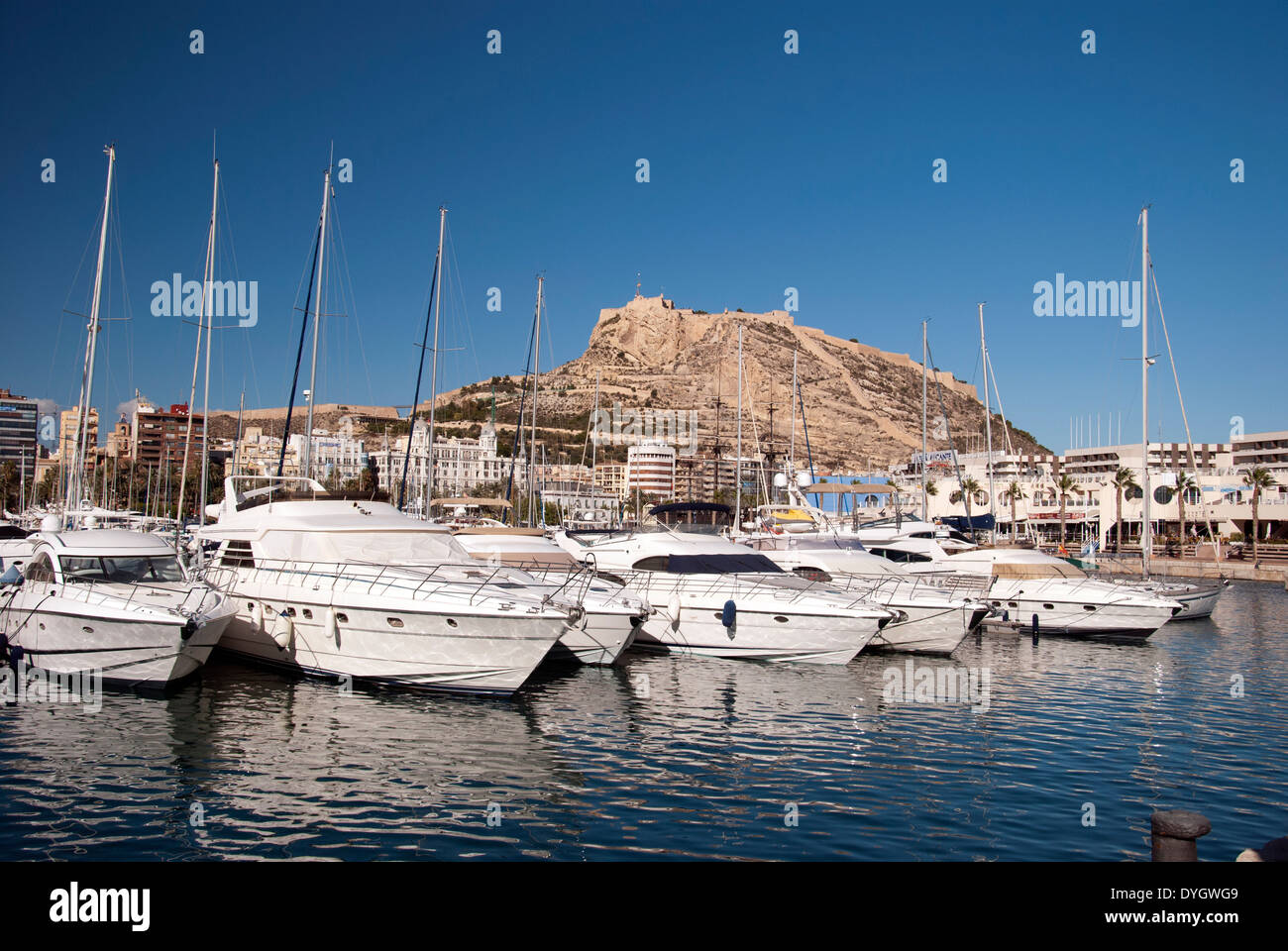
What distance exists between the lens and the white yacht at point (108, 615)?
1474 centimetres

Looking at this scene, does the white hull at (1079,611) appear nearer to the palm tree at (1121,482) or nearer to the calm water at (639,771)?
the calm water at (639,771)

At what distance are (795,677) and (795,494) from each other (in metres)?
27.3

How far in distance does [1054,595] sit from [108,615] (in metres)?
23.7

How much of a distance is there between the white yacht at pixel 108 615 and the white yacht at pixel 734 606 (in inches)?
281

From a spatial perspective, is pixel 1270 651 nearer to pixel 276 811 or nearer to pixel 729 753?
pixel 729 753

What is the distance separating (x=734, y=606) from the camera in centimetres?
1942

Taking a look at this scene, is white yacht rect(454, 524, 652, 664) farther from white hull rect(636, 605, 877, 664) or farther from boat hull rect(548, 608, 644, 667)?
white hull rect(636, 605, 877, 664)

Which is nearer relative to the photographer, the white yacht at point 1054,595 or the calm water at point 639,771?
the calm water at point 639,771

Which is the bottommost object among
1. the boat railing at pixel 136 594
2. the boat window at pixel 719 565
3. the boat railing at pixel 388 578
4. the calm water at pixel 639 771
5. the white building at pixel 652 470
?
the calm water at pixel 639 771

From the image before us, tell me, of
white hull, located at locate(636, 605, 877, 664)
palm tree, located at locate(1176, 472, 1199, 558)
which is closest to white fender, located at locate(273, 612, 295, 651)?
white hull, located at locate(636, 605, 877, 664)

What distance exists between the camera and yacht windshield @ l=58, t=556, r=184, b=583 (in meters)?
16.4

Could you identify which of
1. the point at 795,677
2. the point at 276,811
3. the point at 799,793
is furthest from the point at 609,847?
the point at 795,677

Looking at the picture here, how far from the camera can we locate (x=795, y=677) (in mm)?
17891

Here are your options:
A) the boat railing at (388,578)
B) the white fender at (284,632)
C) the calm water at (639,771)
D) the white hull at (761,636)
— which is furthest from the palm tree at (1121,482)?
the white fender at (284,632)
